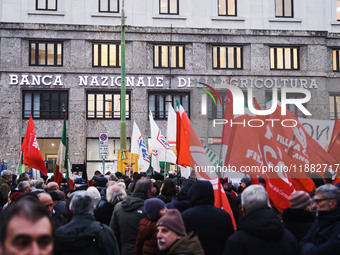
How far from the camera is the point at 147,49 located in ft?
113

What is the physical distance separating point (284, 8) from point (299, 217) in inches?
1286

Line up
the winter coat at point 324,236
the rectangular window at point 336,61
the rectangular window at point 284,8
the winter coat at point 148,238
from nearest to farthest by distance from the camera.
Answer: the winter coat at point 324,236 < the winter coat at point 148,238 < the rectangular window at point 284,8 < the rectangular window at point 336,61

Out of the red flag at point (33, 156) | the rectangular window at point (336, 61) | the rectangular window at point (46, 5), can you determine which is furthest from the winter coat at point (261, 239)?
the rectangular window at point (336, 61)

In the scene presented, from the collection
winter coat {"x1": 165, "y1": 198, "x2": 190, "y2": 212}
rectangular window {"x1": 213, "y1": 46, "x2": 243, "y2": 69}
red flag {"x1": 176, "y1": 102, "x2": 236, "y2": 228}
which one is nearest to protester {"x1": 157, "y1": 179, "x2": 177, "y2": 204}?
red flag {"x1": 176, "y1": 102, "x2": 236, "y2": 228}

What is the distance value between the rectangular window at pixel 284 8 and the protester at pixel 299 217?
32087 mm

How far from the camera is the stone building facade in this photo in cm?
3306

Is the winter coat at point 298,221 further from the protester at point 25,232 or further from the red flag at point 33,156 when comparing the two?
the red flag at point 33,156

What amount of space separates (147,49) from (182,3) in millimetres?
3991

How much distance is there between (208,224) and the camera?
5.52 m

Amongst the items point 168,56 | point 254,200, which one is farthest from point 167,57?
point 254,200

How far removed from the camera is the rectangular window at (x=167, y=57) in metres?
34.6

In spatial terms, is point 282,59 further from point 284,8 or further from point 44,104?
point 44,104

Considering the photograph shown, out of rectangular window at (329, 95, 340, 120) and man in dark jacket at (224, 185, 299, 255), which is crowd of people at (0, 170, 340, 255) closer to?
man in dark jacket at (224, 185, 299, 255)

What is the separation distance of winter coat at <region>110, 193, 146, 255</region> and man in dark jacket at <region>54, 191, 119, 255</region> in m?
1.94
